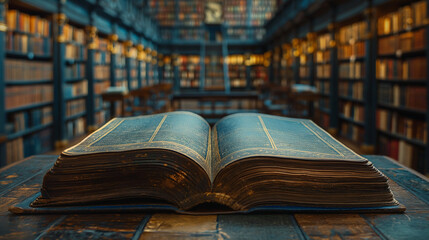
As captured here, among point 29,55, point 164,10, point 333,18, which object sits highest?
point 164,10

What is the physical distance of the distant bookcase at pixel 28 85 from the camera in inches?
199

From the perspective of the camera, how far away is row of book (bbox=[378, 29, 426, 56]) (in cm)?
465

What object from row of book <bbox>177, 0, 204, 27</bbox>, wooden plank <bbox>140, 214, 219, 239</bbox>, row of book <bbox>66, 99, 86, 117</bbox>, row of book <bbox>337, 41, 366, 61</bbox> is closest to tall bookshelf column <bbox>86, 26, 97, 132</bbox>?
row of book <bbox>66, 99, 86, 117</bbox>

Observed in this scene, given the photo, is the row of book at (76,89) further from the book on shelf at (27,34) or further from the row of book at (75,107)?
the book on shelf at (27,34)

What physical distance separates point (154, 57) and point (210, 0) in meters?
4.05

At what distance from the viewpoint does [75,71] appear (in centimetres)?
755

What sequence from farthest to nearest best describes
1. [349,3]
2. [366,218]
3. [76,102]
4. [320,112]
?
Result: [320,112] → [76,102] → [349,3] → [366,218]

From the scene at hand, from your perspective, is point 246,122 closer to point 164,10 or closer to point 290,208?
point 290,208

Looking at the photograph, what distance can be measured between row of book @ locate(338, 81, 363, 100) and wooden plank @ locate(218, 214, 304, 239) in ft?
21.0

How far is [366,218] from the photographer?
870 millimetres

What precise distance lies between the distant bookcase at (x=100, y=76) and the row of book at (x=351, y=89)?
502 cm

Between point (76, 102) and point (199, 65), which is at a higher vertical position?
point (199, 65)

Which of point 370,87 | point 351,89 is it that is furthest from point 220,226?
point 351,89

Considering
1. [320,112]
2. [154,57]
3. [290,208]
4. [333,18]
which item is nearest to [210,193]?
[290,208]
